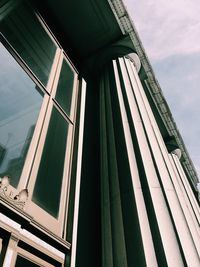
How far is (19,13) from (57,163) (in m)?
3.55

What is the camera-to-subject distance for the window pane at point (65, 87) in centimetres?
583

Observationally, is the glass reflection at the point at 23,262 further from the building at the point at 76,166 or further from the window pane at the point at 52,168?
the window pane at the point at 52,168

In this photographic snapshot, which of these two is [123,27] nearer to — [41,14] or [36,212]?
[41,14]

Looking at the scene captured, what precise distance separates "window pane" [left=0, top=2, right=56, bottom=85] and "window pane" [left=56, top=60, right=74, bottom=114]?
0.41 m

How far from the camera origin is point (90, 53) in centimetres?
859

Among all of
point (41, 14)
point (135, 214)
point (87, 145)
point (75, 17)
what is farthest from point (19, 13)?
point (135, 214)

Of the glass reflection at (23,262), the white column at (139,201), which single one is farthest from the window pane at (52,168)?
the white column at (139,201)

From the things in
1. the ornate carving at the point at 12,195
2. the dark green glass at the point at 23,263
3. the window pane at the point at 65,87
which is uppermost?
the window pane at the point at 65,87

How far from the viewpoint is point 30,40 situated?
19.9ft

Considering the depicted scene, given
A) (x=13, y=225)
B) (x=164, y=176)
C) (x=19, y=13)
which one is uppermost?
(x=19, y=13)

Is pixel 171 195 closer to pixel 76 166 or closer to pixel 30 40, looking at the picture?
pixel 76 166

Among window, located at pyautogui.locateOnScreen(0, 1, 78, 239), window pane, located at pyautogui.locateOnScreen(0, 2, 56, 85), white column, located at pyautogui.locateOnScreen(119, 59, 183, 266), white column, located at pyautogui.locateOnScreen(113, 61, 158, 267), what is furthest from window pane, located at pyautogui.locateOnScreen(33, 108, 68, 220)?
white column, located at pyautogui.locateOnScreen(119, 59, 183, 266)

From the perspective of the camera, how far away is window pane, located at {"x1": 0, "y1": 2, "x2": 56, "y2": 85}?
205 inches

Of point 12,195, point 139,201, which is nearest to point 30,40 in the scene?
point 12,195
